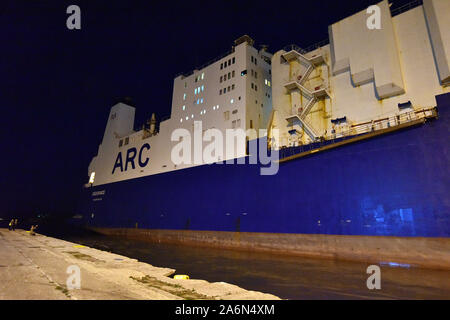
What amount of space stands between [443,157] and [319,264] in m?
5.52

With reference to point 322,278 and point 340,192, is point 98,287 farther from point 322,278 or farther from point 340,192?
point 340,192

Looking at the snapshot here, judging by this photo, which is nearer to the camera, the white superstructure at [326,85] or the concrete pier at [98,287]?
the concrete pier at [98,287]

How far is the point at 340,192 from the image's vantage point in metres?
10.1

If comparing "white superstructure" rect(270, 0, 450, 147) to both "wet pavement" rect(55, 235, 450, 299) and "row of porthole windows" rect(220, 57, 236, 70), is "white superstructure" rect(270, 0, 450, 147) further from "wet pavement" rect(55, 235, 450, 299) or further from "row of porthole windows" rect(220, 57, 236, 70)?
"wet pavement" rect(55, 235, 450, 299)

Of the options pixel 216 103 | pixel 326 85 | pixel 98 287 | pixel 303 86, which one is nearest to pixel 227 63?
pixel 216 103

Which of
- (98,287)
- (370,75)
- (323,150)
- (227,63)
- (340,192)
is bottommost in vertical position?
(98,287)

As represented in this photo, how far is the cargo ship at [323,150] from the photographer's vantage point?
8.60 metres

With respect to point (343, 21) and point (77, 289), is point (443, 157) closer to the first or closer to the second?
point (343, 21)

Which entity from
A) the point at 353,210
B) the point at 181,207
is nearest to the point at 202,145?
the point at 181,207

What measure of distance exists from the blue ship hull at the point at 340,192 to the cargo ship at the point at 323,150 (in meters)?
0.04

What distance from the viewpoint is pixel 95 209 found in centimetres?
2598

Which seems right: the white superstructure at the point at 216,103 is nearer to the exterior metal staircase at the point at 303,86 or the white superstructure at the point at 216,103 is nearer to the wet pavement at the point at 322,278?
the exterior metal staircase at the point at 303,86

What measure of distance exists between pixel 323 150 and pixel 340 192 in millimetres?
1956

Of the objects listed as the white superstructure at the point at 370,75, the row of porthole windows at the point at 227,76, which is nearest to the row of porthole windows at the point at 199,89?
the row of porthole windows at the point at 227,76
